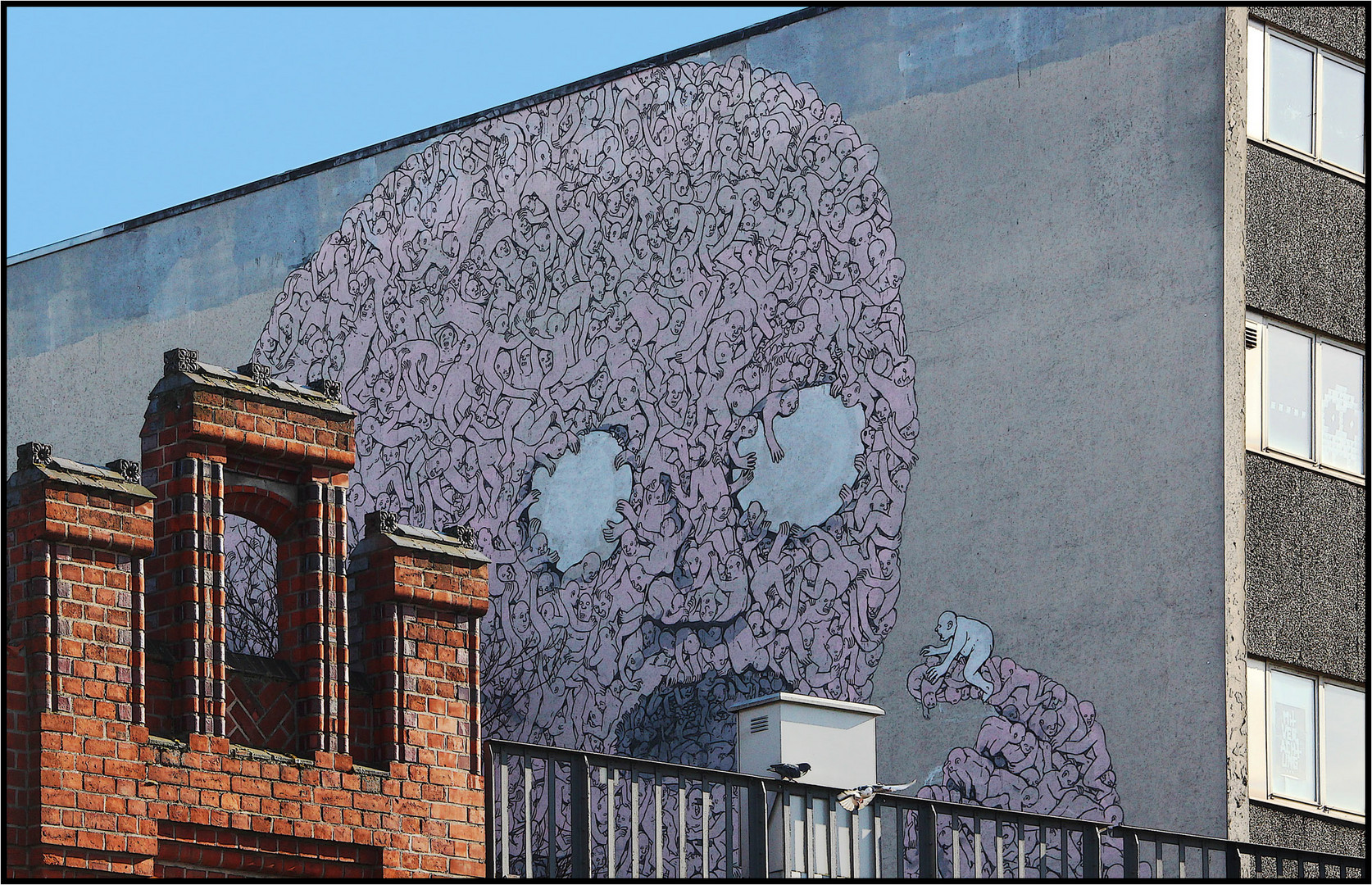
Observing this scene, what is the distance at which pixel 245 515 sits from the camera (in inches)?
464

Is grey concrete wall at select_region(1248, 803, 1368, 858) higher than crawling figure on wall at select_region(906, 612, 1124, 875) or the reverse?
the reverse

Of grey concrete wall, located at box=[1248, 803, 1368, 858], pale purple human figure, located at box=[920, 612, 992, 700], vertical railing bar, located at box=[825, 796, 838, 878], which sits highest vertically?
pale purple human figure, located at box=[920, 612, 992, 700]

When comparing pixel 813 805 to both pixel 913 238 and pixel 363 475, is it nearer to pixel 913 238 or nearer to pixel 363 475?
pixel 913 238

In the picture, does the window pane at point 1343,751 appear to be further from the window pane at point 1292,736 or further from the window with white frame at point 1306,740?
the window pane at point 1292,736

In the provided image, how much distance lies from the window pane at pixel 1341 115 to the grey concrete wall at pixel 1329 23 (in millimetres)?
170

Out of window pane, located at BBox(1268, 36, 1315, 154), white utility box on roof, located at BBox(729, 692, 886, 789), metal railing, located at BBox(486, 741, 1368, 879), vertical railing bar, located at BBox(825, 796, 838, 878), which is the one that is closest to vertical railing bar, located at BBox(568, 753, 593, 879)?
metal railing, located at BBox(486, 741, 1368, 879)

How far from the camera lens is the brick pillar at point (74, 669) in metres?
10.1

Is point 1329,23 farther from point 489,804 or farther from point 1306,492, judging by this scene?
point 489,804

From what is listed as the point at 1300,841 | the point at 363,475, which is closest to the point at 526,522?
the point at 363,475

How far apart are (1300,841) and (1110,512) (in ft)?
9.67

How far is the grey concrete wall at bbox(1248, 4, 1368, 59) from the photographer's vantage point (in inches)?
736

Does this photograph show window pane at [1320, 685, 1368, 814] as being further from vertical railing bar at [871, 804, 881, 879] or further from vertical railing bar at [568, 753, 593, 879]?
vertical railing bar at [568, 753, 593, 879]

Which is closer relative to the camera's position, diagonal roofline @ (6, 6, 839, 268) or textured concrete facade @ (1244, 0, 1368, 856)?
textured concrete facade @ (1244, 0, 1368, 856)

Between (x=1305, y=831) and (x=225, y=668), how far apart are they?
31.8ft
